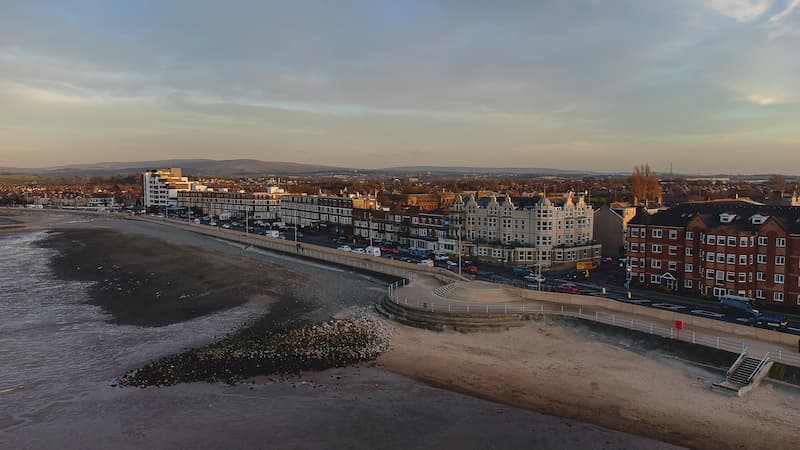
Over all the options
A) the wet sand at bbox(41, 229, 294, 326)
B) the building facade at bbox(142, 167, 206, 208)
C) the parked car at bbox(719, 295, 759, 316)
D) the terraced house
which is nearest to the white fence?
the parked car at bbox(719, 295, 759, 316)

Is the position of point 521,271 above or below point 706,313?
above

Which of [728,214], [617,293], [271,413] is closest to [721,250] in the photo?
[728,214]

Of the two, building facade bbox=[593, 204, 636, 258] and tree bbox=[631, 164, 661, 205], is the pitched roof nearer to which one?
building facade bbox=[593, 204, 636, 258]

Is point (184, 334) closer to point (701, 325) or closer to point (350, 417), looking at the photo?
point (350, 417)

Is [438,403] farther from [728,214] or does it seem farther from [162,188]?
[162,188]

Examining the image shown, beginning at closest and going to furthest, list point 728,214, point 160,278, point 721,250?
point 721,250
point 728,214
point 160,278

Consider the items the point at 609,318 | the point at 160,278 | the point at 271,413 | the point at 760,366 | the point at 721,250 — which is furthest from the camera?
the point at 160,278

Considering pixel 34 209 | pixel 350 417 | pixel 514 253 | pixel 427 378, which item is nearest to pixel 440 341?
pixel 427 378

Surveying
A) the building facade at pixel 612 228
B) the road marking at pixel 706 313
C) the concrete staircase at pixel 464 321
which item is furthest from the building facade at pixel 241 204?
the road marking at pixel 706 313
